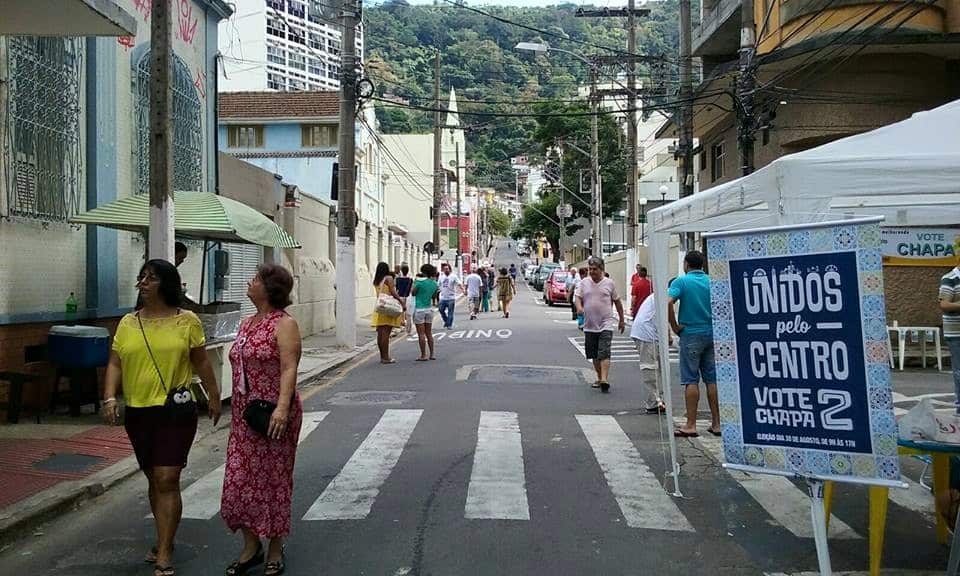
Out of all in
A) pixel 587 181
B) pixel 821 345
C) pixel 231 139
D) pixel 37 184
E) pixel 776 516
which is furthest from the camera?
pixel 587 181

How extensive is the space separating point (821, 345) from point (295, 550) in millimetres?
3405

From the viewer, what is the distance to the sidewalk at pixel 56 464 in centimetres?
653

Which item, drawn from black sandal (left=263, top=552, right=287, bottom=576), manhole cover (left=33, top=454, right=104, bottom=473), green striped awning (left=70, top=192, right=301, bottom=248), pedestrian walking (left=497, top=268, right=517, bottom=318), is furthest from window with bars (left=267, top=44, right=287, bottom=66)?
black sandal (left=263, top=552, right=287, bottom=576)

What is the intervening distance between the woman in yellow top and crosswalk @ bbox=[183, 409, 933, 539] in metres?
1.27

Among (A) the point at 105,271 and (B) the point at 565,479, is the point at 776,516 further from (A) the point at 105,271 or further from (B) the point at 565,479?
(A) the point at 105,271

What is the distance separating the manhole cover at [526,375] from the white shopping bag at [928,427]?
8.04 m

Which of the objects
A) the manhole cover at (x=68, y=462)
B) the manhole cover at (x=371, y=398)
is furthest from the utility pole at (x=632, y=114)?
the manhole cover at (x=68, y=462)

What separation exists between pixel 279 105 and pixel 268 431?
3428 centimetres

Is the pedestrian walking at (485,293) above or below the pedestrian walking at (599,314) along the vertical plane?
above

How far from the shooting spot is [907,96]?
1873 cm

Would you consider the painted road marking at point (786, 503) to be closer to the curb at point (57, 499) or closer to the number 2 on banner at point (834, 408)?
→ the number 2 on banner at point (834, 408)

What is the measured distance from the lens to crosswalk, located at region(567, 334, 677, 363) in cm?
1730

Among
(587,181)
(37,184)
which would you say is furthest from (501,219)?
(37,184)

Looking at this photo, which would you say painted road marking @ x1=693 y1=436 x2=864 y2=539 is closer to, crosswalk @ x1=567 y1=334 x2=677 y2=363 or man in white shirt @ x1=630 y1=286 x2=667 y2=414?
man in white shirt @ x1=630 y1=286 x2=667 y2=414
